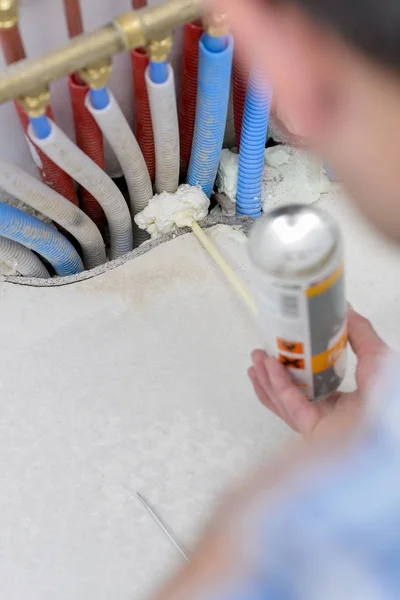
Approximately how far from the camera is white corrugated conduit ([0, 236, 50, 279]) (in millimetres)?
1021

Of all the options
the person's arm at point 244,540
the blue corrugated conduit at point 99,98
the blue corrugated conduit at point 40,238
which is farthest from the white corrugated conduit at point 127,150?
the person's arm at point 244,540

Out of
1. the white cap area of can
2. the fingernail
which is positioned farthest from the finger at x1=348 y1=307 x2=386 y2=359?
the white cap area of can

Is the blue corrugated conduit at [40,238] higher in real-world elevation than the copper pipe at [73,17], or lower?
lower

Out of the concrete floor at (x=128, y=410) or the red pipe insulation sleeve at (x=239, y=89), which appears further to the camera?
Result: the red pipe insulation sleeve at (x=239, y=89)

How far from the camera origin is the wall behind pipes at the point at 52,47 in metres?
0.85

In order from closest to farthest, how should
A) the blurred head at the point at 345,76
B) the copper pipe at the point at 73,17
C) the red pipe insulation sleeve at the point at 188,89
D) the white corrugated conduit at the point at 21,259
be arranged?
1. the blurred head at the point at 345,76
2. the copper pipe at the point at 73,17
3. the red pipe insulation sleeve at the point at 188,89
4. the white corrugated conduit at the point at 21,259

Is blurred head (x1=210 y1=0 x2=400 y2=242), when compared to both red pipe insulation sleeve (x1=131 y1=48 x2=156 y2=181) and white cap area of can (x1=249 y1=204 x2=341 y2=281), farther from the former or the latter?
red pipe insulation sleeve (x1=131 y1=48 x2=156 y2=181)

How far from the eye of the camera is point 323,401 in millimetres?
750

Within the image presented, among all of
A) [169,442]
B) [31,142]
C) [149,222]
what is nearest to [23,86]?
[31,142]

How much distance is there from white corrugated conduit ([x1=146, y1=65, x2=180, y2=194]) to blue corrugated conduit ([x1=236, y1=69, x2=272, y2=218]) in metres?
0.10

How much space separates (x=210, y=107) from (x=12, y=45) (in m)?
0.27

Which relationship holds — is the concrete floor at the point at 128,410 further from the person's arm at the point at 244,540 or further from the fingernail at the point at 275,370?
the person's arm at the point at 244,540

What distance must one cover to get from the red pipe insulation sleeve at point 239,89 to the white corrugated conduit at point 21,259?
380mm

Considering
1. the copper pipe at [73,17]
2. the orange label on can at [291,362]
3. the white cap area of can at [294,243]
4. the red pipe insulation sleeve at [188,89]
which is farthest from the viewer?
the red pipe insulation sleeve at [188,89]
